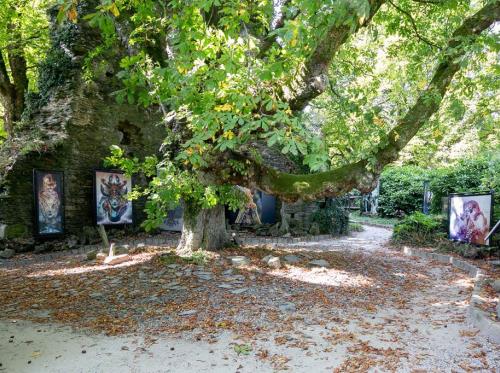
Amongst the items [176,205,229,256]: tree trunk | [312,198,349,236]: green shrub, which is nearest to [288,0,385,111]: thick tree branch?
[176,205,229,256]: tree trunk

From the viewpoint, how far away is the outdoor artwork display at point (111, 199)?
11.9 metres

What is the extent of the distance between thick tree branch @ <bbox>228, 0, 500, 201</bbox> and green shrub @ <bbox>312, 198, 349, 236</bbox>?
8423mm

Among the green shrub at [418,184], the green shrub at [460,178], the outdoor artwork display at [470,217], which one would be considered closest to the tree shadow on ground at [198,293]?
the outdoor artwork display at [470,217]

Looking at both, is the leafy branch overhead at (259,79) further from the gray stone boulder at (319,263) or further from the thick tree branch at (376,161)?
the gray stone boulder at (319,263)

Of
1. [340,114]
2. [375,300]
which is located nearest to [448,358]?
[375,300]

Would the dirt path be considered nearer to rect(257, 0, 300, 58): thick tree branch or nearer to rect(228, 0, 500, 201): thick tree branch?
rect(228, 0, 500, 201): thick tree branch

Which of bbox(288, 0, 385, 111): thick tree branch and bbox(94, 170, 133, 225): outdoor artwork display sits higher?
bbox(288, 0, 385, 111): thick tree branch

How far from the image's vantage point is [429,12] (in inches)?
317

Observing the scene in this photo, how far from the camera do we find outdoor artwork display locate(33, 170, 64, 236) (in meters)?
10.3

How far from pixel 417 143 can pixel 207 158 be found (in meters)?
13.4

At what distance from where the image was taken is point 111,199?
12352 millimetres

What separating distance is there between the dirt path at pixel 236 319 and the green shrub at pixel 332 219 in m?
6.57

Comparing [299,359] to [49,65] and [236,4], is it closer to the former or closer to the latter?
[236,4]

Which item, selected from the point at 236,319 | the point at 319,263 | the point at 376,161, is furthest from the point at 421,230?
the point at 236,319
